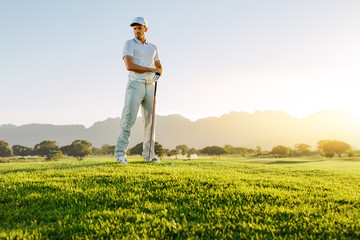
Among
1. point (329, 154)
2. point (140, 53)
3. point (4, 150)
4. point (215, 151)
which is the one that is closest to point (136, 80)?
point (140, 53)

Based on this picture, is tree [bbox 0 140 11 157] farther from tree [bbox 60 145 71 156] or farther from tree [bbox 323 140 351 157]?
tree [bbox 323 140 351 157]

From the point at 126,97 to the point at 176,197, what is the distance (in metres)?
4.64

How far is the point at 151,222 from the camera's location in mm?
3131

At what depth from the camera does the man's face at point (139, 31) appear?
25.8ft

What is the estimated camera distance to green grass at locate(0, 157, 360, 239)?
2.92 m

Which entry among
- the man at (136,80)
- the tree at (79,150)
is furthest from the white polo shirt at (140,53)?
the tree at (79,150)

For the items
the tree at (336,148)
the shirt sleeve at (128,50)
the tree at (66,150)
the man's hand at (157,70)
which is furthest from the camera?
the tree at (66,150)

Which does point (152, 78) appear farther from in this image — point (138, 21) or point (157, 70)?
point (138, 21)

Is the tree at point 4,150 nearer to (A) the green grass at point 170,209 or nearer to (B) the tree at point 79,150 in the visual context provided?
(B) the tree at point 79,150

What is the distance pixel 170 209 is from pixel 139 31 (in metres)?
6.24

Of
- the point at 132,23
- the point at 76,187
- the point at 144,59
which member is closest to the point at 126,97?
the point at 144,59

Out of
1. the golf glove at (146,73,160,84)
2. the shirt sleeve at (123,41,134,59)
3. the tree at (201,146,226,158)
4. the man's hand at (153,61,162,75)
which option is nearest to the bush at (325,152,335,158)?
the tree at (201,146,226,158)

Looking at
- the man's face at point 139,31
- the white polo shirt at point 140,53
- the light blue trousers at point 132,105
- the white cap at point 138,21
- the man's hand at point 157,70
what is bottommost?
the light blue trousers at point 132,105

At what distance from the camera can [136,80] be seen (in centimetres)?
781
